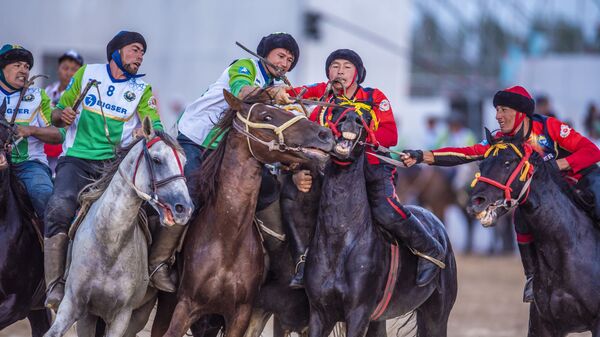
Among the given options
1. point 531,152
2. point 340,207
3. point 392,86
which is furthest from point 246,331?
point 392,86

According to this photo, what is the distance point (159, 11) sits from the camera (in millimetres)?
20656

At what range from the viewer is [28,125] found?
775 centimetres

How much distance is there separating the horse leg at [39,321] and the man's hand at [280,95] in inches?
117

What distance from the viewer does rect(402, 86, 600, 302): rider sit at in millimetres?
7211

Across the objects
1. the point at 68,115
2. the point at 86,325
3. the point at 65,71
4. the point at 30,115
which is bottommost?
the point at 86,325

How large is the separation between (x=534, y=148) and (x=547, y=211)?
17.7 inches

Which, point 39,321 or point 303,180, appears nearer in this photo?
point 303,180

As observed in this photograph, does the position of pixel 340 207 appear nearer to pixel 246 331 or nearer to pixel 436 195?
pixel 246 331

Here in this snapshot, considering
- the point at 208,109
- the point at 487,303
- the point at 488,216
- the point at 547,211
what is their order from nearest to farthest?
the point at 488,216, the point at 547,211, the point at 208,109, the point at 487,303

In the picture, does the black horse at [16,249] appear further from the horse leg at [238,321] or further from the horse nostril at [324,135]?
the horse nostril at [324,135]

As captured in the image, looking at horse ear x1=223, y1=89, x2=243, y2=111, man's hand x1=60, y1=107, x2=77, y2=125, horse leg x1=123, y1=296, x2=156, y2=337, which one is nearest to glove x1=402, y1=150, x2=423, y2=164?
horse ear x1=223, y1=89, x2=243, y2=111

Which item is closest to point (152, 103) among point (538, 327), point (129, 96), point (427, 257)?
point (129, 96)

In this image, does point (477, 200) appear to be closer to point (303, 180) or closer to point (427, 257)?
point (427, 257)

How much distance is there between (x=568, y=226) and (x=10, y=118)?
4203 millimetres
